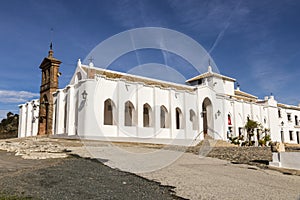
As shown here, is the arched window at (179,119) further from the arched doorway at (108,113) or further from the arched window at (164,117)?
the arched doorway at (108,113)

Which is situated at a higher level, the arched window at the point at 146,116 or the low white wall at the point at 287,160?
the arched window at the point at 146,116

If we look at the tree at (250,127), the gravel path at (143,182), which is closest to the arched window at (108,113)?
the gravel path at (143,182)

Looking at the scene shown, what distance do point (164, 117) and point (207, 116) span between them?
6346mm

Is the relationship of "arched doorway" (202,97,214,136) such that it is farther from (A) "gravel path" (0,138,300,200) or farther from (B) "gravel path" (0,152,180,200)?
(B) "gravel path" (0,152,180,200)

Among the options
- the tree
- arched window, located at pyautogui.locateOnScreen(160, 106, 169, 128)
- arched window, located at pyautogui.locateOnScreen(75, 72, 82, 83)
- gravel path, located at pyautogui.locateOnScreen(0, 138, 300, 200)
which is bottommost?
gravel path, located at pyautogui.locateOnScreen(0, 138, 300, 200)

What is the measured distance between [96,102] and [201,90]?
13290 mm

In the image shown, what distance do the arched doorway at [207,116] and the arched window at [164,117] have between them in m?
5.38

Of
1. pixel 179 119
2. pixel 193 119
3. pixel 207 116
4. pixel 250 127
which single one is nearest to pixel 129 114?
pixel 179 119

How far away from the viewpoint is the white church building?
24.0 m

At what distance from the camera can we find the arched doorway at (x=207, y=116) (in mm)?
32406

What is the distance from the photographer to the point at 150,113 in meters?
27.7

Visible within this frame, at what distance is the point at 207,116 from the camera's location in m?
32.8

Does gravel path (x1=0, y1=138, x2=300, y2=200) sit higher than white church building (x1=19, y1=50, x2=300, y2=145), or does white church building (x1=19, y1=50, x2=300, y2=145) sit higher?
white church building (x1=19, y1=50, x2=300, y2=145)

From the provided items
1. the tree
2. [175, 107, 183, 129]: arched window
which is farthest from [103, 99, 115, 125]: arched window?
the tree
